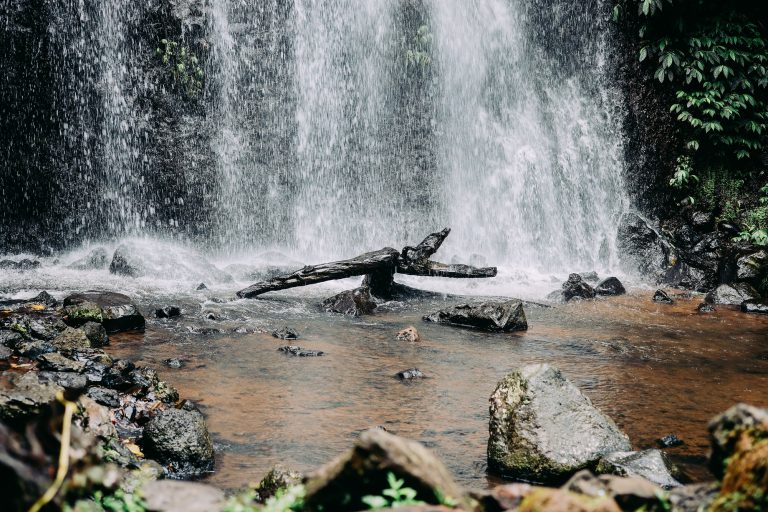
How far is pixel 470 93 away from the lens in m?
16.9

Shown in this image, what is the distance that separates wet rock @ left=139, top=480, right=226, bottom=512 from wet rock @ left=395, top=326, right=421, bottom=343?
491 centimetres

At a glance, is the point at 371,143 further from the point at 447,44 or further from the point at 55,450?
the point at 55,450

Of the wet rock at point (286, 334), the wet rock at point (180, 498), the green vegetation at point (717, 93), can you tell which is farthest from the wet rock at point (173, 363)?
the green vegetation at point (717, 93)

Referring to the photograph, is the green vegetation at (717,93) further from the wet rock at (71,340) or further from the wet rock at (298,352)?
the wet rock at (71,340)

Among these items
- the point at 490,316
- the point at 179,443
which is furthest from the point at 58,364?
the point at 490,316

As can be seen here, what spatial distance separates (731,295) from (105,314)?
9560 millimetres

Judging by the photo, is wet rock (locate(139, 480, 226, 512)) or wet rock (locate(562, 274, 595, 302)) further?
wet rock (locate(562, 274, 595, 302))

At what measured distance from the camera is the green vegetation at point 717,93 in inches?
542

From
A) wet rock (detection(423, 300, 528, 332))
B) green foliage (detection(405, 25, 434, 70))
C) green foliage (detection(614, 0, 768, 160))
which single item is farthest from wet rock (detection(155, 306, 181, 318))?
green foliage (detection(614, 0, 768, 160))

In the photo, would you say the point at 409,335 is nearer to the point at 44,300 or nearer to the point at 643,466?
the point at 643,466

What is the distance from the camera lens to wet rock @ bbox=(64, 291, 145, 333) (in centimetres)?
686

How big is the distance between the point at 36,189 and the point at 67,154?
106 cm

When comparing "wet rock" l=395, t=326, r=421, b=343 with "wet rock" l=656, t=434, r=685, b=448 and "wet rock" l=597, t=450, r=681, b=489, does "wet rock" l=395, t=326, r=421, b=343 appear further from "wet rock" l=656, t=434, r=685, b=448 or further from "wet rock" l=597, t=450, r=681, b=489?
"wet rock" l=597, t=450, r=681, b=489

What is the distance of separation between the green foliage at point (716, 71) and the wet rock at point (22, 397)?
549 inches
